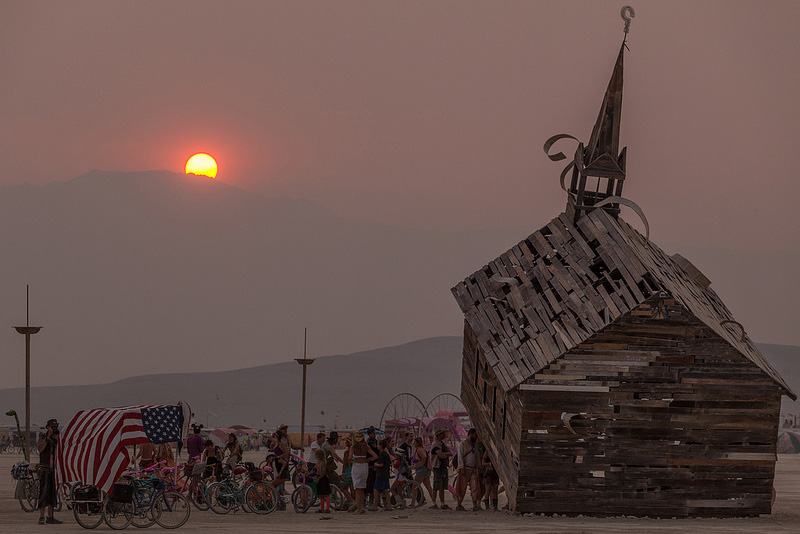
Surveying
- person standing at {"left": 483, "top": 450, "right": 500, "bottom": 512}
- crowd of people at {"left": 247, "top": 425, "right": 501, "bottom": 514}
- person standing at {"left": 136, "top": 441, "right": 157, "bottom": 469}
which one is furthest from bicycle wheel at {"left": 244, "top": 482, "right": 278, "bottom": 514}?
person standing at {"left": 483, "top": 450, "right": 500, "bottom": 512}

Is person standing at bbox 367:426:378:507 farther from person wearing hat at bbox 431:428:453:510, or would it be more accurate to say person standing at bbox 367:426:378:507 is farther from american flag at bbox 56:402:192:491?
american flag at bbox 56:402:192:491

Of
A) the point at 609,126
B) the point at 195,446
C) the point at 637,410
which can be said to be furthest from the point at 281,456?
the point at 609,126

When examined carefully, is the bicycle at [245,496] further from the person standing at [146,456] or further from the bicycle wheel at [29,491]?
the bicycle wheel at [29,491]

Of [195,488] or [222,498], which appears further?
[195,488]

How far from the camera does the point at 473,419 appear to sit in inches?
1049

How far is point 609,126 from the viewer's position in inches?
968

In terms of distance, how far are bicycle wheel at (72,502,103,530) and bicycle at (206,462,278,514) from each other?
288cm

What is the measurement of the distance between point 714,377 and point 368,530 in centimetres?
695

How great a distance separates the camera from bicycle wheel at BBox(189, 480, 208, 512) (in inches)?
782

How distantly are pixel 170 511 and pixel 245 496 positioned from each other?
2254mm

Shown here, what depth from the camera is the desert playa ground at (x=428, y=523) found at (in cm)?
1656

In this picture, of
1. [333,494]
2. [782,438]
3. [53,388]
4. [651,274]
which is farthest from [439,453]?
[53,388]

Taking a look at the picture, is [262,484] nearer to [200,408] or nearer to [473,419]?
[473,419]

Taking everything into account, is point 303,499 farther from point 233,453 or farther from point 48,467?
point 48,467
